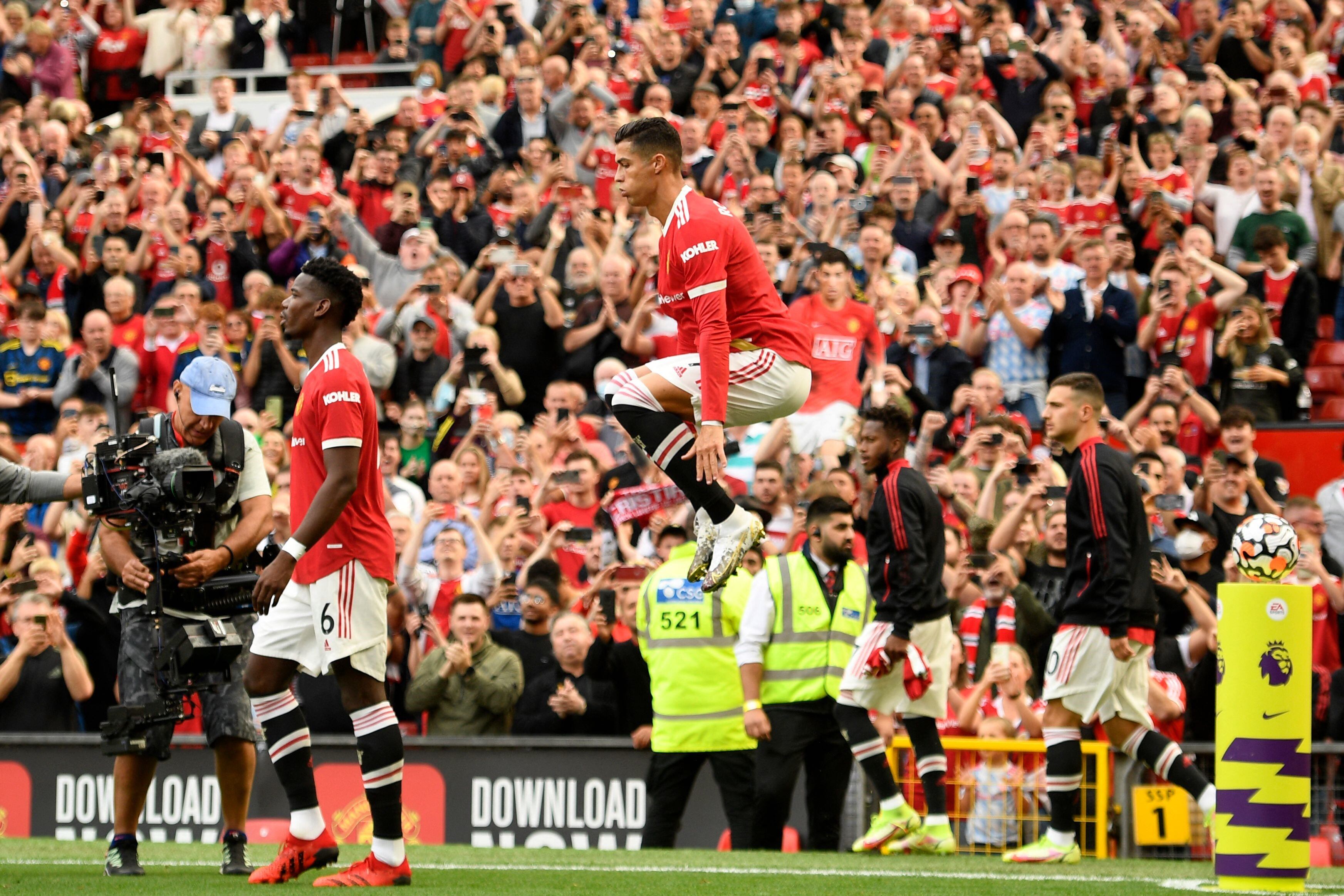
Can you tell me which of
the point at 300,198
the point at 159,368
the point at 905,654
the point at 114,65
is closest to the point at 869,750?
the point at 905,654

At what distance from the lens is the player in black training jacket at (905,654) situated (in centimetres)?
942

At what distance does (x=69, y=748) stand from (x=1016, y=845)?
19.8 feet

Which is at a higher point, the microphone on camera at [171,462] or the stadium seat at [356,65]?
the stadium seat at [356,65]

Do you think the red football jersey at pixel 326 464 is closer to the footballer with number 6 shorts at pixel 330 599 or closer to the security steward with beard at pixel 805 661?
the footballer with number 6 shorts at pixel 330 599

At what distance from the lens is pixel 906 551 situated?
Result: 9500 mm

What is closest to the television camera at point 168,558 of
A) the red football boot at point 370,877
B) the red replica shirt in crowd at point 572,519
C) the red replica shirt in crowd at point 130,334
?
the red football boot at point 370,877

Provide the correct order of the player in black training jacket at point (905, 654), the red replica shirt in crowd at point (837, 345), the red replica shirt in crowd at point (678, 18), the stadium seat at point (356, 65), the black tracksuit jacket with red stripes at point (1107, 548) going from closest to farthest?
the black tracksuit jacket with red stripes at point (1107, 548)
the player in black training jacket at point (905, 654)
the red replica shirt in crowd at point (837, 345)
the red replica shirt in crowd at point (678, 18)
the stadium seat at point (356, 65)

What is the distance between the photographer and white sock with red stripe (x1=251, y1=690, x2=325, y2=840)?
7637 mm

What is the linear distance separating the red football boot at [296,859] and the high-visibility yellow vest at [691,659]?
3059mm

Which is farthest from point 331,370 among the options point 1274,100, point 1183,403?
point 1274,100

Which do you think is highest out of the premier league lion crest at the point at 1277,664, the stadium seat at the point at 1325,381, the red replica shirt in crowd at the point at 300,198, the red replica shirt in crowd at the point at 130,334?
the red replica shirt in crowd at the point at 300,198

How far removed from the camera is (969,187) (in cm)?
1579

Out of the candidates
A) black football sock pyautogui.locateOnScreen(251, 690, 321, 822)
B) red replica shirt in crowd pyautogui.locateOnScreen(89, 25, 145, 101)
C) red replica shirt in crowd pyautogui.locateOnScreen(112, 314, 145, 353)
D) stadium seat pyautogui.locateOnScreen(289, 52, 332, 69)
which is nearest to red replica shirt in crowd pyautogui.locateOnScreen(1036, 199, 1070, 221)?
red replica shirt in crowd pyautogui.locateOnScreen(112, 314, 145, 353)

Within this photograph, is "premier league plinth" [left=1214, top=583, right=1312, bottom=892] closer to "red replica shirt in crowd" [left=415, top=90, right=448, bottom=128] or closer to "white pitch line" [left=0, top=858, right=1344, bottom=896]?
"white pitch line" [left=0, top=858, right=1344, bottom=896]
